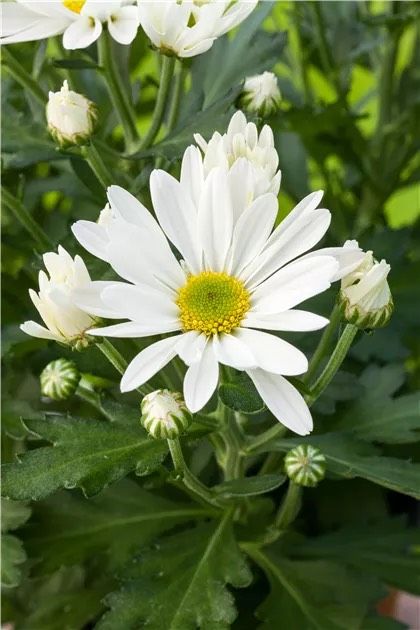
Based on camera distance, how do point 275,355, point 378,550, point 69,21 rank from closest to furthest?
1. point 275,355
2. point 69,21
3. point 378,550

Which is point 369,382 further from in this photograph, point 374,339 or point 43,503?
point 43,503

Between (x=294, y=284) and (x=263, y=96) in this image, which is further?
(x=263, y=96)

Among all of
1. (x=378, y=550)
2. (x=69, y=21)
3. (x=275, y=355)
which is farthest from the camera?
(x=378, y=550)

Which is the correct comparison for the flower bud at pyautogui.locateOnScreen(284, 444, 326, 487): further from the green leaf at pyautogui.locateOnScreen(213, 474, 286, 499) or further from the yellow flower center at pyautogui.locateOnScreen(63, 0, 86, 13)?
Result: the yellow flower center at pyautogui.locateOnScreen(63, 0, 86, 13)

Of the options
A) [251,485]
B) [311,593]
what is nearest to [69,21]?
[251,485]

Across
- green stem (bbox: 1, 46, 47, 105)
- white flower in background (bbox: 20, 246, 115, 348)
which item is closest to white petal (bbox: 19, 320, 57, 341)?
white flower in background (bbox: 20, 246, 115, 348)

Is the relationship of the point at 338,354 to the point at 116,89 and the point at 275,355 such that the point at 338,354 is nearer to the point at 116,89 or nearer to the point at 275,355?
the point at 275,355

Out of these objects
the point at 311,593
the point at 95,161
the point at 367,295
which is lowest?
the point at 311,593
